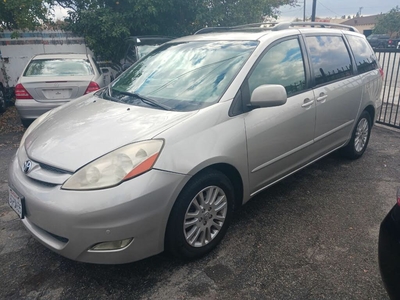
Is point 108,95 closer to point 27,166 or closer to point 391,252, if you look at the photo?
point 27,166

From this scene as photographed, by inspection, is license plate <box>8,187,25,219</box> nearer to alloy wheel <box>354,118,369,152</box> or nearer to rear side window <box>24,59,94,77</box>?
alloy wheel <box>354,118,369,152</box>

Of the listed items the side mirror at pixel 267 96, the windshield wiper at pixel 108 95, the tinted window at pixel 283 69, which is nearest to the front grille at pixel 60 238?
the windshield wiper at pixel 108 95

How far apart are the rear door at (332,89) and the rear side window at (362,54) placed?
20 cm

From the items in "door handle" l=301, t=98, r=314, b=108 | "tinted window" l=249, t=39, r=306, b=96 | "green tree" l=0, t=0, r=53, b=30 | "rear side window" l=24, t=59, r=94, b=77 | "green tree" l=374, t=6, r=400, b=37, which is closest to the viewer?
"tinted window" l=249, t=39, r=306, b=96

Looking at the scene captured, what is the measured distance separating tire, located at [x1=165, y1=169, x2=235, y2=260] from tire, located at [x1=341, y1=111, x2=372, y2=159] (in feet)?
8.12

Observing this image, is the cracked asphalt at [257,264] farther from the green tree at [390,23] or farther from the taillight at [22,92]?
the green tree at [390,23]

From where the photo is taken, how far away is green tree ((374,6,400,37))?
162 ft

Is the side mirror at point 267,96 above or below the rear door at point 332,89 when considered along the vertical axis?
above

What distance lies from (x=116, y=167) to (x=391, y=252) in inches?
63.6

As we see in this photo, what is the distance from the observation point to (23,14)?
8.94 m

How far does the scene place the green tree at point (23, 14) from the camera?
28.8 ft

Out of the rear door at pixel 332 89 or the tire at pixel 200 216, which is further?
the rear door at pixel 332 89

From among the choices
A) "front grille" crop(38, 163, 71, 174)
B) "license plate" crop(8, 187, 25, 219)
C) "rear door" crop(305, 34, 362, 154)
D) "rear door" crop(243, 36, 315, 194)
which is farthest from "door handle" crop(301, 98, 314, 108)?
"license plate" crop(8, 187, 25, 219)

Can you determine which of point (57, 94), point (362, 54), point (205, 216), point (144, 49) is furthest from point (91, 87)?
point (362, 54)
